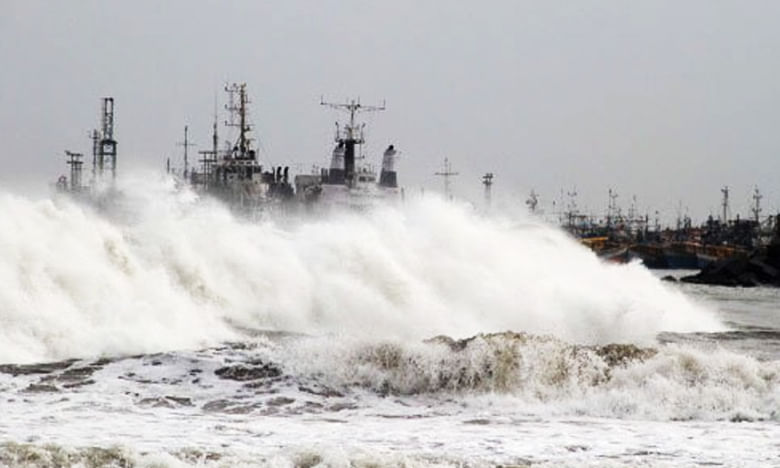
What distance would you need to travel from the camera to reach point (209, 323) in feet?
83.1

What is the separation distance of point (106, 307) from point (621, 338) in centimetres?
1282

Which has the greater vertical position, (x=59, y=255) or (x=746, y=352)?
(x=59, y=255)

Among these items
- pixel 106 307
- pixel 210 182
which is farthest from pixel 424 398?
pixel 210 182

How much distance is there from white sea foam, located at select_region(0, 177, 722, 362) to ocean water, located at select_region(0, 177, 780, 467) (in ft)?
0.26

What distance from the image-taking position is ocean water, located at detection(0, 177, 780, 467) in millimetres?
13047

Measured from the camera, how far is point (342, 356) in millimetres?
17875

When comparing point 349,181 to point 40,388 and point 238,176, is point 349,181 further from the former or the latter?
point 40,388

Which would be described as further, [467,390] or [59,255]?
[59,255]

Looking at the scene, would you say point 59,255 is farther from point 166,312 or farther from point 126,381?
point 126,381

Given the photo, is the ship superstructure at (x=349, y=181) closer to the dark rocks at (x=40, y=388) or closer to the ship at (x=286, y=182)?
the ship at (x=286, y=182)

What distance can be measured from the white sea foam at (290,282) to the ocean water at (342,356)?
0.08 m

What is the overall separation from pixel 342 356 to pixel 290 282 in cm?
1340

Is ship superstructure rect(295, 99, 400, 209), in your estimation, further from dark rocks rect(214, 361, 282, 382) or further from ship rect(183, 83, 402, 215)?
dark rocks rect(214, 361, 282, 382)

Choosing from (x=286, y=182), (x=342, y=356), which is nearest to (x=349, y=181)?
(x=286, y=182)
